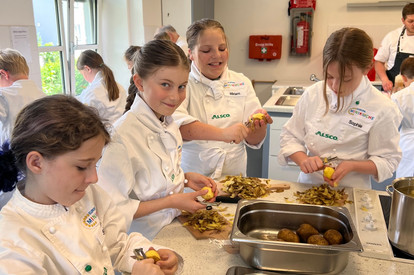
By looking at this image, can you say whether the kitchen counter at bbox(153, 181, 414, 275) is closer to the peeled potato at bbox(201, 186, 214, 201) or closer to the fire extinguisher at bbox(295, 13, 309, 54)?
the peeled potato at bbox(201, 186, 214, 201)

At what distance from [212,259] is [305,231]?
0.29m

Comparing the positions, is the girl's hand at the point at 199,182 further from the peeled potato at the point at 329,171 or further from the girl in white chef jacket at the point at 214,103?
the peeled potato at the point at 329,171

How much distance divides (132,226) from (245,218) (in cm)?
40

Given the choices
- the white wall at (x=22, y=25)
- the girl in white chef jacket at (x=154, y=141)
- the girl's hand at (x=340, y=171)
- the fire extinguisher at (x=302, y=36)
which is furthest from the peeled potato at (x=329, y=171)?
the fire extinguisher at (x=302, y=36)

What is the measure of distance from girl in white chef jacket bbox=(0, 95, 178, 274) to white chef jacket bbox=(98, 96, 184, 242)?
8.5 inches

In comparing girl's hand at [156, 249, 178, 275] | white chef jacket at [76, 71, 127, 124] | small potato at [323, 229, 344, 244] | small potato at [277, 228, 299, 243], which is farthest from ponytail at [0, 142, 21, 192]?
white chef jacket at [76, 71, 127, 124]

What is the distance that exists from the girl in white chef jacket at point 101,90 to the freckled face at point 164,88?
1795mm

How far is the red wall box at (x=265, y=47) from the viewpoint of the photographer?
13.9 ft

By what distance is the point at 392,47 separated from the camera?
11.6 ft

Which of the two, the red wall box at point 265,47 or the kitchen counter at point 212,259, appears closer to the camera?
the kitchen counter at point 212,259

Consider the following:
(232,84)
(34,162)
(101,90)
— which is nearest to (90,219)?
(34,162)

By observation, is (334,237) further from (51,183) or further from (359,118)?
(51,183)

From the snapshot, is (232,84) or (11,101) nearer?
(232,84)

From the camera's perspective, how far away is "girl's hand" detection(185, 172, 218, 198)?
1353mm
